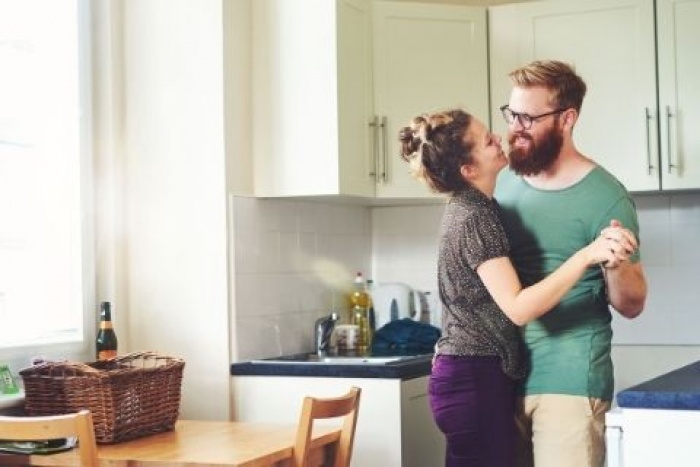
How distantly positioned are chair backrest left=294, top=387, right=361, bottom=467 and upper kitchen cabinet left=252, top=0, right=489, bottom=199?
2.97 ft

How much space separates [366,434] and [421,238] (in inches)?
47.4

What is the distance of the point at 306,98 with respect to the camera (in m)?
3.56

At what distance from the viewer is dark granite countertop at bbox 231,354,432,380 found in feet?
10.6

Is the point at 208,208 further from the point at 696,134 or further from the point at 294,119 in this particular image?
the point at 696,134

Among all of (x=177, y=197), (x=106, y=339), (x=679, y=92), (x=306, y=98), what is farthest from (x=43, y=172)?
(x=679, y=92)

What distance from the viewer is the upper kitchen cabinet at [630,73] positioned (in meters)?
3.68

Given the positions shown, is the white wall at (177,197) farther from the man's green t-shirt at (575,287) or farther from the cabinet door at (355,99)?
the man's green t-shirt at (575,287)

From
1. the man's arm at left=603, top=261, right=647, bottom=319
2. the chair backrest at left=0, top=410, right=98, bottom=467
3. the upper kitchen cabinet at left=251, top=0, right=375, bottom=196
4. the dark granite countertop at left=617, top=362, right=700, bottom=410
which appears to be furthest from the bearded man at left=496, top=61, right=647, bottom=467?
the upper kitchen cabinet at left=251, top=0, right=375, bottom=196

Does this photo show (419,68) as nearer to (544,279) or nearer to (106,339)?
(106,339)

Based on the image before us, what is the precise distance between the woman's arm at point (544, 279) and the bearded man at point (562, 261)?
89 millimetres

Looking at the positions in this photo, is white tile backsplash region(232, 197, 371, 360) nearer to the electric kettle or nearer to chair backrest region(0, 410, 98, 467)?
the electric kettle

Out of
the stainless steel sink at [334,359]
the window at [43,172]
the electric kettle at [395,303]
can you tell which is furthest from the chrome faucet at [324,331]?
the window at [43,172]

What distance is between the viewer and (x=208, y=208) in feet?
11.4

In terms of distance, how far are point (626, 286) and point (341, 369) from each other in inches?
48.7
